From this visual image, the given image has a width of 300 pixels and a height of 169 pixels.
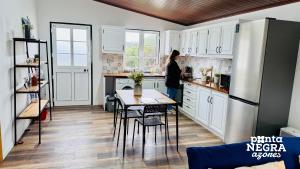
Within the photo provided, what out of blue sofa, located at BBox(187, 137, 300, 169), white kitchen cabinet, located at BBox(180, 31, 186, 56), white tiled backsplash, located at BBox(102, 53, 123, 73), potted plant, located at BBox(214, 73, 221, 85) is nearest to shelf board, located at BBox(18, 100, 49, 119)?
white tiled backsplash, located at BBox(102, 53, 123, 73)

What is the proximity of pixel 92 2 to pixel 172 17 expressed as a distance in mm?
2100

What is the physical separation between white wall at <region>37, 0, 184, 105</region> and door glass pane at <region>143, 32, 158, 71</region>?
199 mm

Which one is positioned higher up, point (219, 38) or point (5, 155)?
point (219, 38)

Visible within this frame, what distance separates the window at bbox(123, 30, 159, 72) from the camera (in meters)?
5.92

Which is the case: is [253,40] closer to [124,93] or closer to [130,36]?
[124,93]

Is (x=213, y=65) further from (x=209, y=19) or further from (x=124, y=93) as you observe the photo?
(x=124, y=93)

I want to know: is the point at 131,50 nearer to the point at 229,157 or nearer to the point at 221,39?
the point at 221,39

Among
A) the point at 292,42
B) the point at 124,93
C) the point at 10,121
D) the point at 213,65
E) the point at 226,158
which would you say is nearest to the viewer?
the point at 226,158

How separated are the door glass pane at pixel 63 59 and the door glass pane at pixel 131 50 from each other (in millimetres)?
1484

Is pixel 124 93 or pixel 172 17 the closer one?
pixel 124 93

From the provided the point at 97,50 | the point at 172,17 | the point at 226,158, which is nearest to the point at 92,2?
the point at 97,50

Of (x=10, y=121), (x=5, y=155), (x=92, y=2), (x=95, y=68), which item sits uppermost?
(x=92, y=2)

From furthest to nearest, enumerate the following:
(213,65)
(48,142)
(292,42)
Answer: (213,65) < (48,142) < (292,42)

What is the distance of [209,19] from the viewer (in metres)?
5.04
